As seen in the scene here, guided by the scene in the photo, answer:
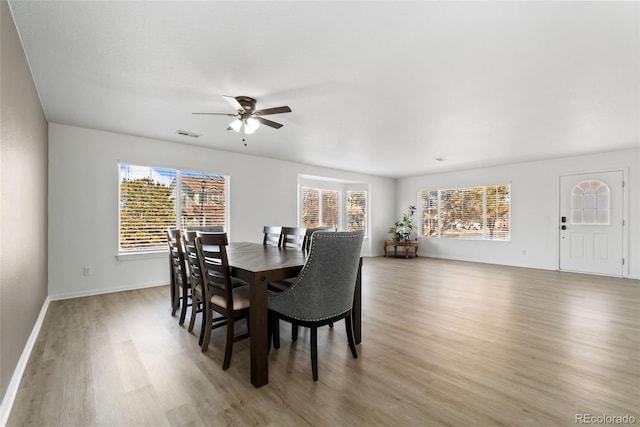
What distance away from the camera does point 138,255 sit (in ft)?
15.0

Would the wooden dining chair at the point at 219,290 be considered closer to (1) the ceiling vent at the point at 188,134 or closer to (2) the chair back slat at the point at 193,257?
(2) the chair back slat at the point at 193,257

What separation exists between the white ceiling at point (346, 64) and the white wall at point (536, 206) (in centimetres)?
154

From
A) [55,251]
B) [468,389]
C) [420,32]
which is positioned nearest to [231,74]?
[420,32]

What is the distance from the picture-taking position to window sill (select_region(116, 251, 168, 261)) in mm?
4434

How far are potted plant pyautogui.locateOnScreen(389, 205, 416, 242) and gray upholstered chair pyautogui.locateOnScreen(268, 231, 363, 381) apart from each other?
21.6ft

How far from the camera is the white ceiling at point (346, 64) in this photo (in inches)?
72.2

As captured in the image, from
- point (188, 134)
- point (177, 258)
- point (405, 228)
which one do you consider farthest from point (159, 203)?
point (405, 228)

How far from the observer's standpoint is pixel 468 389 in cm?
190

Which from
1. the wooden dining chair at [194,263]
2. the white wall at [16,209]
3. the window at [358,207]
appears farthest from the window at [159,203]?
the window at [358,207]

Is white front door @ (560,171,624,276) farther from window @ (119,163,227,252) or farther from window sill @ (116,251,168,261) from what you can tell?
window sill @ (116,251,168,261)

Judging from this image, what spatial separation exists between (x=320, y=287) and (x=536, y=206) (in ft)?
21.5

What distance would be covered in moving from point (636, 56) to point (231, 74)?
3.29m

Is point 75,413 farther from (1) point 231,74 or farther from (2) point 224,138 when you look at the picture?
(2) point 224,138

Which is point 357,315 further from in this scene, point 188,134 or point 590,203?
point 590,203
